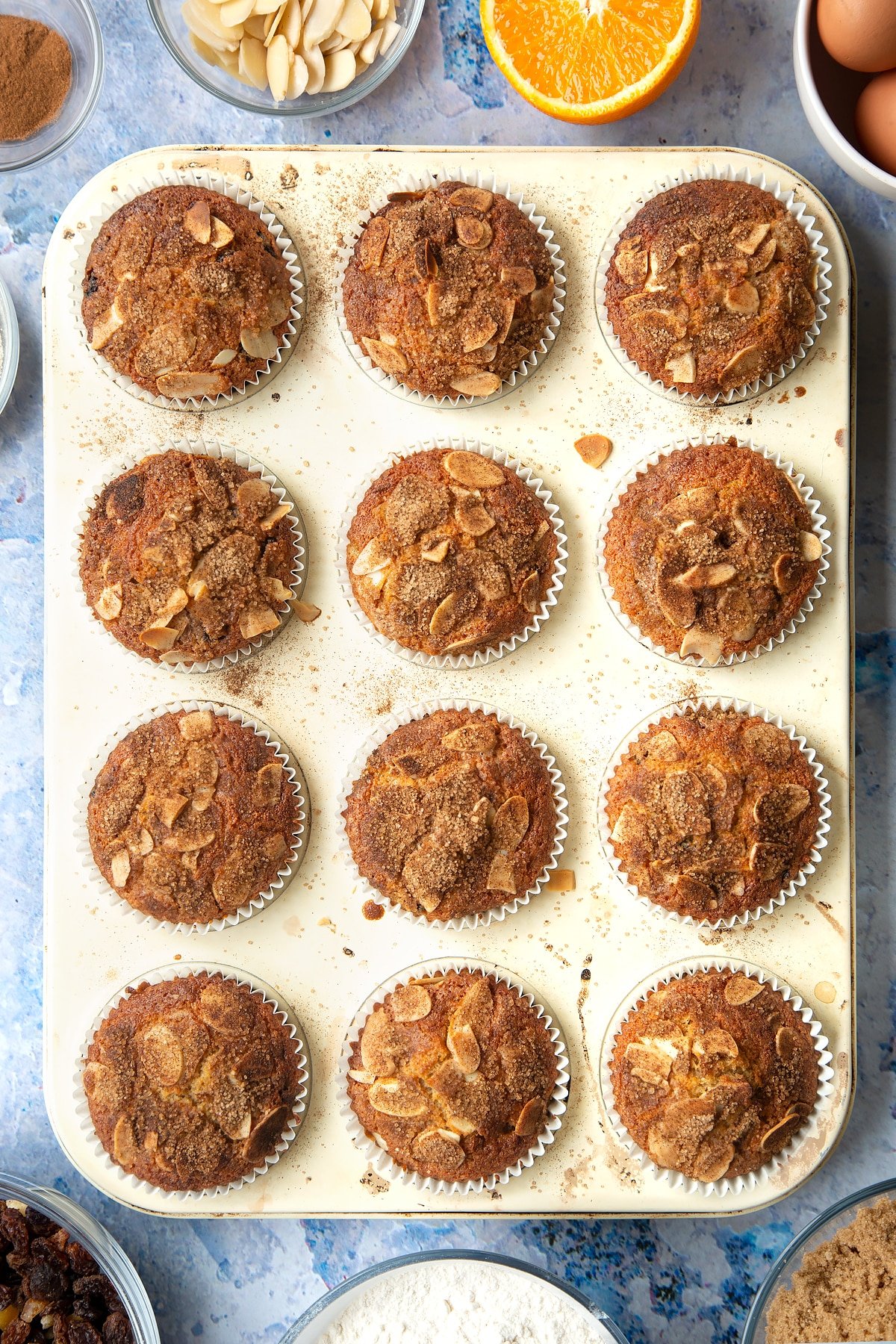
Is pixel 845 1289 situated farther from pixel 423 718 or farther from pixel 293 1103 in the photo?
pixel 423 718

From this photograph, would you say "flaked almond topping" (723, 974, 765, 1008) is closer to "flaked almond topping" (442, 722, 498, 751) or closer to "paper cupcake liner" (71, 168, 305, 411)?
"flaked almond topping" (442, 722, 498, 751)

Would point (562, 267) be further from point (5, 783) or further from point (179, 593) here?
point (5, 783)

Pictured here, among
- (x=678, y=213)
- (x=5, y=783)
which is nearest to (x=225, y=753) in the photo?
(x=5, y=783)

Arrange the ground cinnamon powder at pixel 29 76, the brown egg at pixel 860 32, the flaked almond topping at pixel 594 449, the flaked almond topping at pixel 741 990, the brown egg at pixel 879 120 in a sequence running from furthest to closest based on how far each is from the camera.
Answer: the ground cinnamon powder at pixel 29 76 < the flaked almond topping at pixel 594 449 < the flaked almond topping at pixel 741 990 < the brown egg at pixel 879 120 < the brown egg at pixel 860 32

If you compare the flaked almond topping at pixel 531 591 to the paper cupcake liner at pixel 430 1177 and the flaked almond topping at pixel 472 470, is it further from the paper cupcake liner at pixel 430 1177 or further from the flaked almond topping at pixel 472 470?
the paper cupcake liner at pixel 430 1177

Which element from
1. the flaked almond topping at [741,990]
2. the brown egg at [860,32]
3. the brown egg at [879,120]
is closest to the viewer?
the brown egg at [860,32]

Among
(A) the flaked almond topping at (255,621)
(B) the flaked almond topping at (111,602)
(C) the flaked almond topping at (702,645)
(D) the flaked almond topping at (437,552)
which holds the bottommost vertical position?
(B) the flaked almond topping at (111,602)

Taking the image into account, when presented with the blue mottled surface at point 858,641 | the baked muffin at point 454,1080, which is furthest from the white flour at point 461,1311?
the baked muffin at point 454,1080
